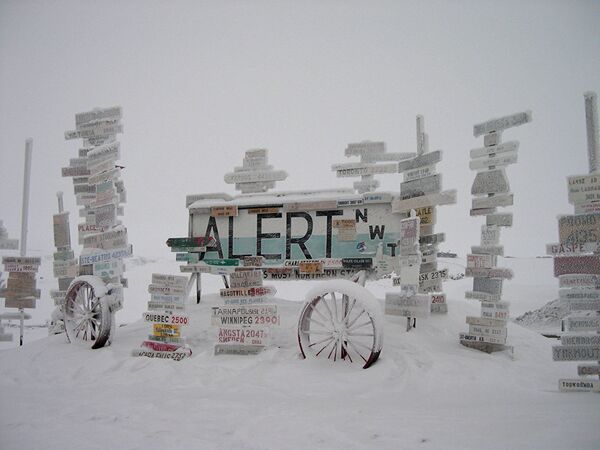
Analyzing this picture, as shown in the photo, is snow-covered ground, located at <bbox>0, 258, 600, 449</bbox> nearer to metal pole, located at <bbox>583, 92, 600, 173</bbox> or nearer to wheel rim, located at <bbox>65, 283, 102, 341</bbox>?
wheel rim, located at <bbox>65, 283, 102, 341</bbox>

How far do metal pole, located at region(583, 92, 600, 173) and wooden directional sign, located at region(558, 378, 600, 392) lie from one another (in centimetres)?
238

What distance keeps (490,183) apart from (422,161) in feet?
3.63

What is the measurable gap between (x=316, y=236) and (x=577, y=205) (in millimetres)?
3900

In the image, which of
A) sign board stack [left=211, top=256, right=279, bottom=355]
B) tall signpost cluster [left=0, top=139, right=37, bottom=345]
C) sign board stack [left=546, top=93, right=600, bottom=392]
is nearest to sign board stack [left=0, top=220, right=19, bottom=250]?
tall signpost cluster [left=0, top=139, right=37, bottom=345]

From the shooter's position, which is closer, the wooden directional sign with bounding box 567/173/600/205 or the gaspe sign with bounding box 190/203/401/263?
the wooden directional sign with bounding box 567/173/600/205

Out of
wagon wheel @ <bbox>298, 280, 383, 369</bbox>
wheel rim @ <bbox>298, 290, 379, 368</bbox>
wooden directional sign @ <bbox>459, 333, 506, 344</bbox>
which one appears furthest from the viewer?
wooden directional sign @ <bbox>459, 333, 506, 344</bbox>

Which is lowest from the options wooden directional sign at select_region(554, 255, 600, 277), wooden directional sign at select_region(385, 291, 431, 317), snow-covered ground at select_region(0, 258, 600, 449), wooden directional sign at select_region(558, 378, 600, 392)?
snow-covered ground at select_region(0, 258, 600, 449)

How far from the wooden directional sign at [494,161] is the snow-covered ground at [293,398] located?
2808 mm

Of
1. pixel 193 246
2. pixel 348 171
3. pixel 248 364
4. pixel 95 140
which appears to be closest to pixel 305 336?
pixel 248 364

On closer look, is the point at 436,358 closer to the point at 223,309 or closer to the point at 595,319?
the point at 595,319

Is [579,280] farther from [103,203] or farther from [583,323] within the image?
[103,203]

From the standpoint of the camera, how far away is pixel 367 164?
770 centimetres

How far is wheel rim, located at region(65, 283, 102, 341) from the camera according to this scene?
6562 mm

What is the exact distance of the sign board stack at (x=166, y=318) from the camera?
19.2 ft
